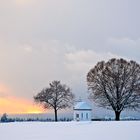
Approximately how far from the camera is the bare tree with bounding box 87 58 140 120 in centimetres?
5634

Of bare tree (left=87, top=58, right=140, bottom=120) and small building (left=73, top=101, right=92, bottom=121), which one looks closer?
small building (left=73, top=101, right=92, bottom=121)

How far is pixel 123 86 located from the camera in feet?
187

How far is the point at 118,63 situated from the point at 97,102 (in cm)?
672
